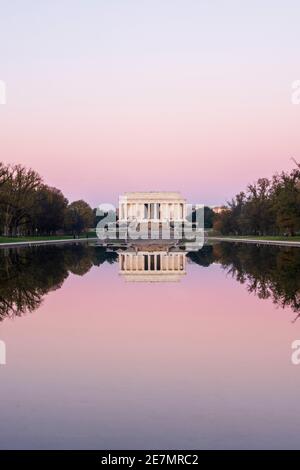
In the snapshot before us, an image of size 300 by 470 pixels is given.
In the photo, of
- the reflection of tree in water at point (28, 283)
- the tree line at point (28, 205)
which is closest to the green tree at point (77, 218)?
the tree line at point (28, 205)

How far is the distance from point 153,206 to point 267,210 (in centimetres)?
7672

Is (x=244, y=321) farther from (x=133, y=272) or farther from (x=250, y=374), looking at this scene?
(x=133, y=272)

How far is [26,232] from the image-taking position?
320 ft

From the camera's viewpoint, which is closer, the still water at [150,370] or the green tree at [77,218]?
the still water at [150,370]

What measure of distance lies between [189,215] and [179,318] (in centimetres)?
14614

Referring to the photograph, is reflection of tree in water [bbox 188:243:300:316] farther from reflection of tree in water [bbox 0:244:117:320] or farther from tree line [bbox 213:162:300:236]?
tree line [bbox 213:162:300:236]

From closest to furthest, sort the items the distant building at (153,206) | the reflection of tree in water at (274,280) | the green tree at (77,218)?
the reflection of tree in water at (274,280)
the green tree at (77,218)
the distant building at (153,206)

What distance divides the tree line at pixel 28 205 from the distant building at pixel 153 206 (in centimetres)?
5556

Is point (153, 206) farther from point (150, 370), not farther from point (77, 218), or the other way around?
point (150, 370)

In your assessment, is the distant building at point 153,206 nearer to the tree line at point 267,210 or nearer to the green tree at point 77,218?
the green tree at point 77,218

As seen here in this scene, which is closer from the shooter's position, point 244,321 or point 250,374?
point 250,374

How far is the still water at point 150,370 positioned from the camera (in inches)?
257

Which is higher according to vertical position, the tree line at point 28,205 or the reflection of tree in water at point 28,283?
the tree line at point 28,205
